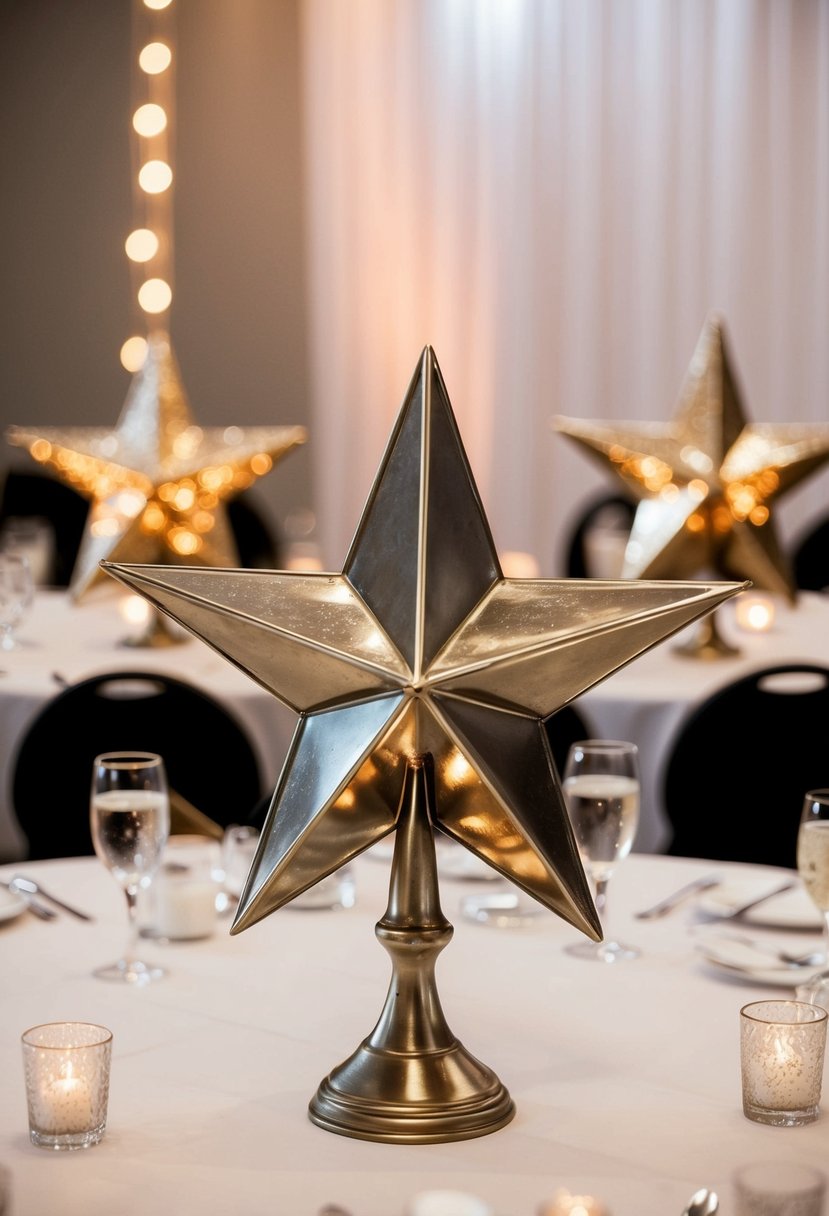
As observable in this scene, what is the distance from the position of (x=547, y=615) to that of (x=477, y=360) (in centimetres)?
590

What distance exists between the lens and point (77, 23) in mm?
7059

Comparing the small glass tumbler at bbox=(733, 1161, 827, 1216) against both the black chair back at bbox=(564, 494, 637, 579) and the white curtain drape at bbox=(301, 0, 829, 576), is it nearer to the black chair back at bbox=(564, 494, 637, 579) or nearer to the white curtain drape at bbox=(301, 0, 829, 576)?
the black chair back at bbox=(564, 494, 637, 579)

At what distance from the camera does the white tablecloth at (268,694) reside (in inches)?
128

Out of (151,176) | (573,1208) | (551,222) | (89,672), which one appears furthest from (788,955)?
(151,176)

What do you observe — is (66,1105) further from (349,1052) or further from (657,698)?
(657,698)

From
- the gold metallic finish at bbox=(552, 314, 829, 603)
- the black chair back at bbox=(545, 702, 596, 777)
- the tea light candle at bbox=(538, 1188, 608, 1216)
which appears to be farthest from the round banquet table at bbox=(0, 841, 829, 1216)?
the gold metallic finish at bbox=(552, 314, 829, 603)

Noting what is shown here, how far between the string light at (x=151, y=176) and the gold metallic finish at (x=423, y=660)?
5.94 metres

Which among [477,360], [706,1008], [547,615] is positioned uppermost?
[477,360]

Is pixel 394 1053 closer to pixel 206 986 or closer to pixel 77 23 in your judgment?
pixel 206 986

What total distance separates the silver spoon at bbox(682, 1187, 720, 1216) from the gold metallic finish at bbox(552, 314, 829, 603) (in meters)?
2.60

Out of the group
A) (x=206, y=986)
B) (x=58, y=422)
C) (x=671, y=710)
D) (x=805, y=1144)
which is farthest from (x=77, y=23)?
(x=805, y=1144)

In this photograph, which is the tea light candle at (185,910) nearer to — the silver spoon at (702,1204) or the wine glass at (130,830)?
the wine glass at (130,830)

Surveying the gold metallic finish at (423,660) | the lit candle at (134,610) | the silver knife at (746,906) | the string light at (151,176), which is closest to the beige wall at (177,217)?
the string light at (151,176)

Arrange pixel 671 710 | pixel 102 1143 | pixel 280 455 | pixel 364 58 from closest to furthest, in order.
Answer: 1. pixel 102 1143
2. pixel 671 710
3. pixel 280 455
4. pixel 364 58
